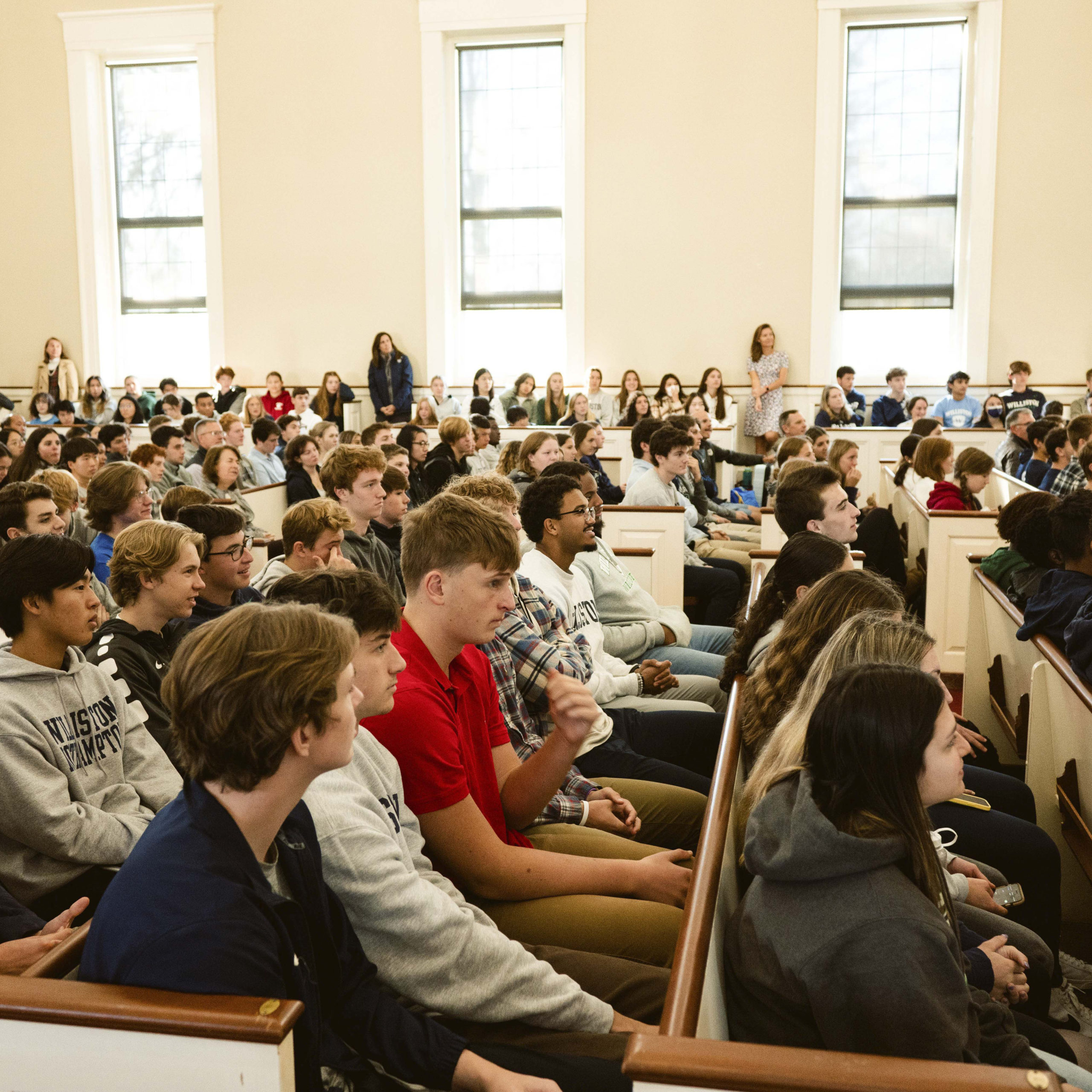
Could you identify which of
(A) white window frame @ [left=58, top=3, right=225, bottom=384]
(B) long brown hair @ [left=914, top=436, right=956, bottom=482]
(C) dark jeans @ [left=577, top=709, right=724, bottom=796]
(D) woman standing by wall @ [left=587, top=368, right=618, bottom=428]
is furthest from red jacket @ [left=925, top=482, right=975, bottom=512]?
(A) white window frame @ [left=58, top=3, right=225, bottom=384]

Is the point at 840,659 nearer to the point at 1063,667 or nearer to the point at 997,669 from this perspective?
the point at 1063,667

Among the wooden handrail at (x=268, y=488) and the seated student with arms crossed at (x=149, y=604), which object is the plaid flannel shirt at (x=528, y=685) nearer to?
the seated student with arms crossed at (x=149, y=604)

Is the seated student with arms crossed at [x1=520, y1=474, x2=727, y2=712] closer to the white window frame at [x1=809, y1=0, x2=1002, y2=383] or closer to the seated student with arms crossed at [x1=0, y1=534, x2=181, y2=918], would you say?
the seated student with arms crossed at [x1=0, y1=534, x2=181, y2=918]

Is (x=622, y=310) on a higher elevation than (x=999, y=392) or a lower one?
higher

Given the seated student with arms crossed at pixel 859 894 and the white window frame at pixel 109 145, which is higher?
the white window frame at pixel 109 145

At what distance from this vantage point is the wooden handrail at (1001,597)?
3799mm

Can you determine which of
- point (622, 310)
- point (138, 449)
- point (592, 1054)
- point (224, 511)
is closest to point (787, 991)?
point (592, 1054)

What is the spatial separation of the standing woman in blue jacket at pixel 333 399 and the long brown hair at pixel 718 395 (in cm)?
400

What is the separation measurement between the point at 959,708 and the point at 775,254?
25.3 feet

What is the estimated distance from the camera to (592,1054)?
1.69 metres

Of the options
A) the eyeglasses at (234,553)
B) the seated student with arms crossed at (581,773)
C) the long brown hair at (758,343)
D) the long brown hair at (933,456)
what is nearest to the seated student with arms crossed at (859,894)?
the seated student with arms crossed at (581,773)

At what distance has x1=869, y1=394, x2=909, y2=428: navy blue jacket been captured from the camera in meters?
11.3

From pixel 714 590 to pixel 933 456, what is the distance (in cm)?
202

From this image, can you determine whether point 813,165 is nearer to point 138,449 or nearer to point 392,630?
point 138,449
